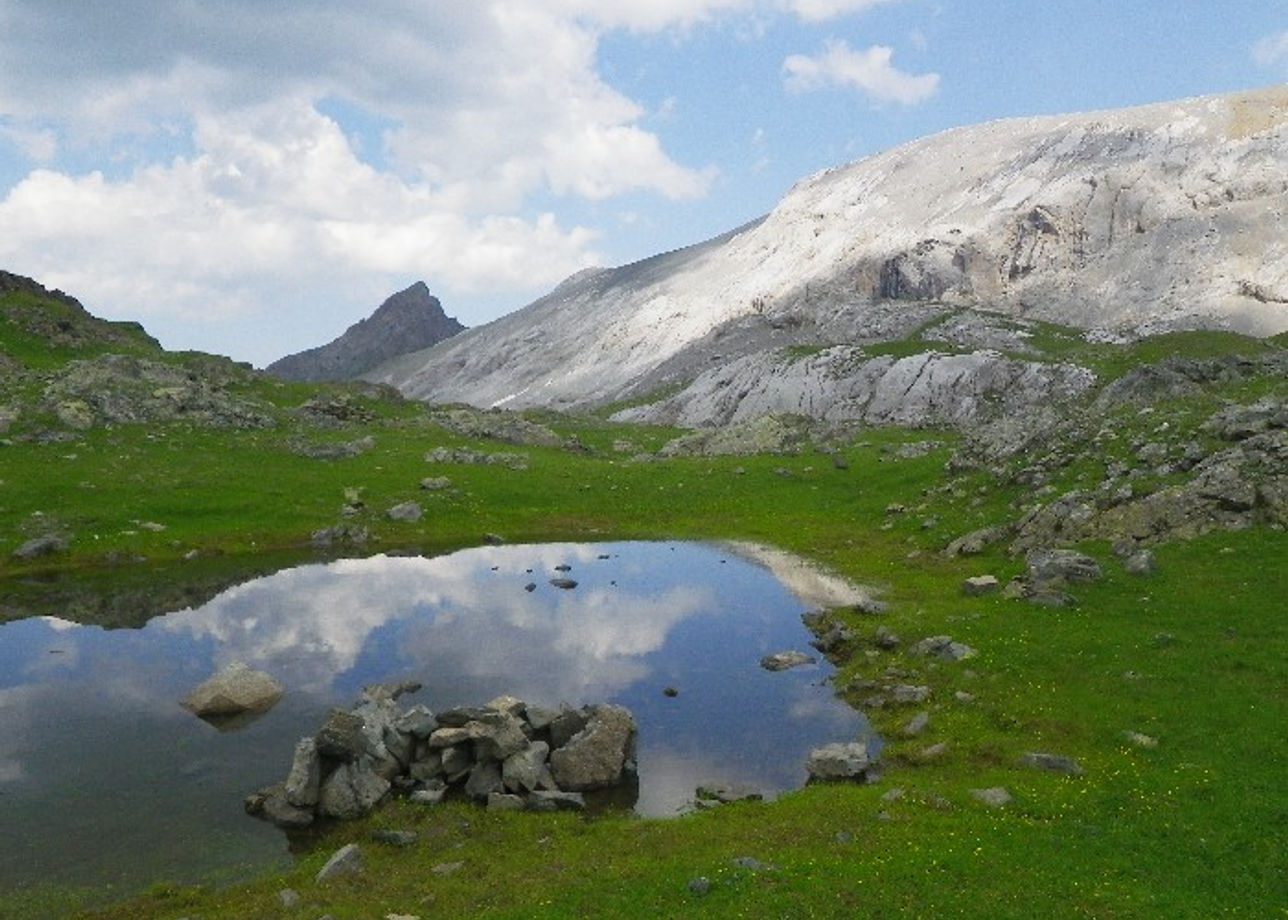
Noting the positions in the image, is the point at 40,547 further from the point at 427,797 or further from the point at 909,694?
the point at 909,694

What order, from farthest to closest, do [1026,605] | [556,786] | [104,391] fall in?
[104,391]
[1026,605]
[556,786]

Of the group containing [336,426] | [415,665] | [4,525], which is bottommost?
[415,665]

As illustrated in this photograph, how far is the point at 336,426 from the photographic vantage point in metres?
102

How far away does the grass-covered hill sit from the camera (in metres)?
21.8

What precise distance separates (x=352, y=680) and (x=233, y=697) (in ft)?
16.2

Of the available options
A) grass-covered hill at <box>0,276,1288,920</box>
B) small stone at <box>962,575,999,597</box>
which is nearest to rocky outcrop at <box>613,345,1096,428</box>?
grass-covered hill at <box>0,276,1288,920</box>

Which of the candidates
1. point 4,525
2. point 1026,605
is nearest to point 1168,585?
point 1026,605

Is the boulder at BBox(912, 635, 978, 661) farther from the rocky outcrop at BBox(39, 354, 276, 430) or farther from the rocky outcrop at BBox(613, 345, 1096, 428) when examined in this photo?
the rocky outcrop at BBox(613, 345, 1096, 428)

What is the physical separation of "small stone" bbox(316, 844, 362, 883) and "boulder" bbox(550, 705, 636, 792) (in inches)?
291

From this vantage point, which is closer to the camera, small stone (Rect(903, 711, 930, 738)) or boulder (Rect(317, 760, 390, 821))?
boulder (Rect(317, 760, 390, 821))

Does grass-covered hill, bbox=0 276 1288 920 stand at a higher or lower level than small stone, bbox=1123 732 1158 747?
higher

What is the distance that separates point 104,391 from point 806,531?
239 ft

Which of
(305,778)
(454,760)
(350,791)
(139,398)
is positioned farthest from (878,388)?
(305,778)

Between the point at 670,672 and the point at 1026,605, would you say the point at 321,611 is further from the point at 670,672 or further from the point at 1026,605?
the point at 1026,605
